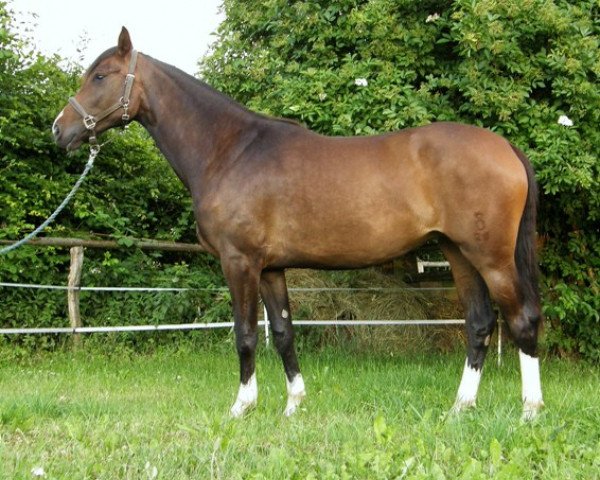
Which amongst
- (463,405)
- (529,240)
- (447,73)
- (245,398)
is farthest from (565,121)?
(245,398)

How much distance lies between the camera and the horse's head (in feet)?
15.6

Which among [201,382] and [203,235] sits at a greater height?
[203,235]

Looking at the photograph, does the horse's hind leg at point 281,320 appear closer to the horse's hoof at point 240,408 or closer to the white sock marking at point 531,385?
the horse's hoof at point 240,408

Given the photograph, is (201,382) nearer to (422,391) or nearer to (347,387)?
(347,387)

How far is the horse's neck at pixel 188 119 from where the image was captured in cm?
475

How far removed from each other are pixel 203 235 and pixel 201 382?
5.76ft

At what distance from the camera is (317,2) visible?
5871mm

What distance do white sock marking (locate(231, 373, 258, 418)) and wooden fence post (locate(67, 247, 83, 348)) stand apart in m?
3.57

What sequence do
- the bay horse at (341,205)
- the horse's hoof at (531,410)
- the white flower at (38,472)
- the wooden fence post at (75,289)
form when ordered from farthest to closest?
the wooden fence post at (75,289) → the bay horse at (341,205) → the horse's hoof at (531,410) → the white flower at (38,472)

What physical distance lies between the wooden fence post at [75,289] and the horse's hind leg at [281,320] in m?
3.54

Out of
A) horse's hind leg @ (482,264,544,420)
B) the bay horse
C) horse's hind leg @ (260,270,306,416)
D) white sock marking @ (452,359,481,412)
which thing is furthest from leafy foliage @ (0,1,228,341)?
horse's hind leg @ (482,264,544,420)

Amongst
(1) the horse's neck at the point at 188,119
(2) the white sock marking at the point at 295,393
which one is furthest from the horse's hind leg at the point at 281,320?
(1) the horse's neck at the point at 188,119

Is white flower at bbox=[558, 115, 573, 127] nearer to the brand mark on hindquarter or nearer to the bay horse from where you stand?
the bay horse

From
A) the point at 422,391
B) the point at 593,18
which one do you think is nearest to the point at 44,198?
the point at 422,391
